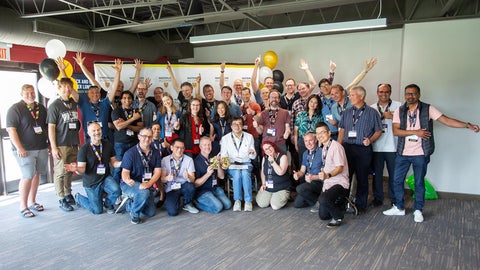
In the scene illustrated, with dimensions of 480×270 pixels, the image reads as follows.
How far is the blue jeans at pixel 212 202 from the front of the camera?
4.54 metres

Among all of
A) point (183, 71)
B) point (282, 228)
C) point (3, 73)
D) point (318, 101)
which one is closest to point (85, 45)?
point (3, 73)

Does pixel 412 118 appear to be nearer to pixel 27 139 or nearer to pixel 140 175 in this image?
pixel 140 175

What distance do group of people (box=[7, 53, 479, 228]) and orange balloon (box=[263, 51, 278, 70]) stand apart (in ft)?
8.99

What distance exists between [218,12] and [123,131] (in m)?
2.74

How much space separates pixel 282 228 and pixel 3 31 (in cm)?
511

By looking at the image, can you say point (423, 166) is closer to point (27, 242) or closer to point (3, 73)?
point (27, 242)

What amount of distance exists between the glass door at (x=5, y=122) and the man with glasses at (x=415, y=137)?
6.14 meters

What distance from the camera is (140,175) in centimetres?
437

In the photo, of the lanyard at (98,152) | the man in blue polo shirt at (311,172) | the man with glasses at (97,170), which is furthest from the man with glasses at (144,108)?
the man in blue polo shirt at (311,172)

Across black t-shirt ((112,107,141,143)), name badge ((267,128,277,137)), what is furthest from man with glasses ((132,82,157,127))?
name badge ((267,128,277,137))

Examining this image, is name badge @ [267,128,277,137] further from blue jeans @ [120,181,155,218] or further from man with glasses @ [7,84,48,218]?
man with glasses @ [7,84,48,218]

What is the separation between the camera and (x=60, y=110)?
457 cm

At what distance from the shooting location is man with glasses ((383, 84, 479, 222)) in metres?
4.07

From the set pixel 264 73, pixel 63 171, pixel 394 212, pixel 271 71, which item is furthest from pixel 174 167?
pixel 271 71
